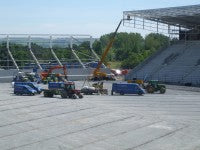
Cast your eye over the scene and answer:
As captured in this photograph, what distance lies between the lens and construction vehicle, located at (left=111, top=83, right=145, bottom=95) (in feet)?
127

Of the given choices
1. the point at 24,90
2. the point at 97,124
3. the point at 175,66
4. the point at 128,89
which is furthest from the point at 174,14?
the point at 97,124

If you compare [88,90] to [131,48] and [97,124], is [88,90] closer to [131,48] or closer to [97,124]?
[97,124]

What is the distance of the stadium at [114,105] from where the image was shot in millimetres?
19392

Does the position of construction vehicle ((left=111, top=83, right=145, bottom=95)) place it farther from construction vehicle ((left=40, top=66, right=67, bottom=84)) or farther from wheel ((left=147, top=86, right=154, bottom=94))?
construction vehicle ((left=40, top=66, right=67, bottom=84))

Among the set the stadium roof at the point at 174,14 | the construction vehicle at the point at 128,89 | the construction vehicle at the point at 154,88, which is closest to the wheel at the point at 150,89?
the construction vehicle at the point at 154,88

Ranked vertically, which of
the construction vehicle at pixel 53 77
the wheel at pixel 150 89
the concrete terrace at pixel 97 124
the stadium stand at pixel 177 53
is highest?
the stadium stand at pixel 177 53

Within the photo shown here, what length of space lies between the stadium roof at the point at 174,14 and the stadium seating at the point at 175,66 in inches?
135

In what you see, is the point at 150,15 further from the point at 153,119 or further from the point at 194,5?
the point at 153,119

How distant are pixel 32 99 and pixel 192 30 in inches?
1335

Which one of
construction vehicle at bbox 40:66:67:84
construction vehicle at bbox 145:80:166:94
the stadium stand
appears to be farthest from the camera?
the stadium stand

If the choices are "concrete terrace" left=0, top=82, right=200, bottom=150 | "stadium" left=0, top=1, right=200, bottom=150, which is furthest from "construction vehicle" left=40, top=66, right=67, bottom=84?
"concrete terrace" left=0, top=82, right=200, bottom=150

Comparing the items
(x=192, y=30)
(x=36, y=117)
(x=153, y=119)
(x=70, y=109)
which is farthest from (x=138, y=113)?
(x=192, y=30)

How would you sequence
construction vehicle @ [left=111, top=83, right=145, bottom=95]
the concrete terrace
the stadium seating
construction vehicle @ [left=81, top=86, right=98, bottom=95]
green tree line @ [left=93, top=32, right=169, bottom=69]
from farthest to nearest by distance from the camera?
green tree line @ [left=93, top=32, right=169, bottom=69]
the stadium seating
construction vehicle @ [left=111, top=83, right=145, bottom=95]
construction vehicle @ [left=81, top=86, right=98, bottom=95]
the concrete terrace

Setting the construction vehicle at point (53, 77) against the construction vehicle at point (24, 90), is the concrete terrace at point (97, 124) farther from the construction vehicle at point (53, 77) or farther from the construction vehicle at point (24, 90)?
the construction vehicle at point (53, 77)
